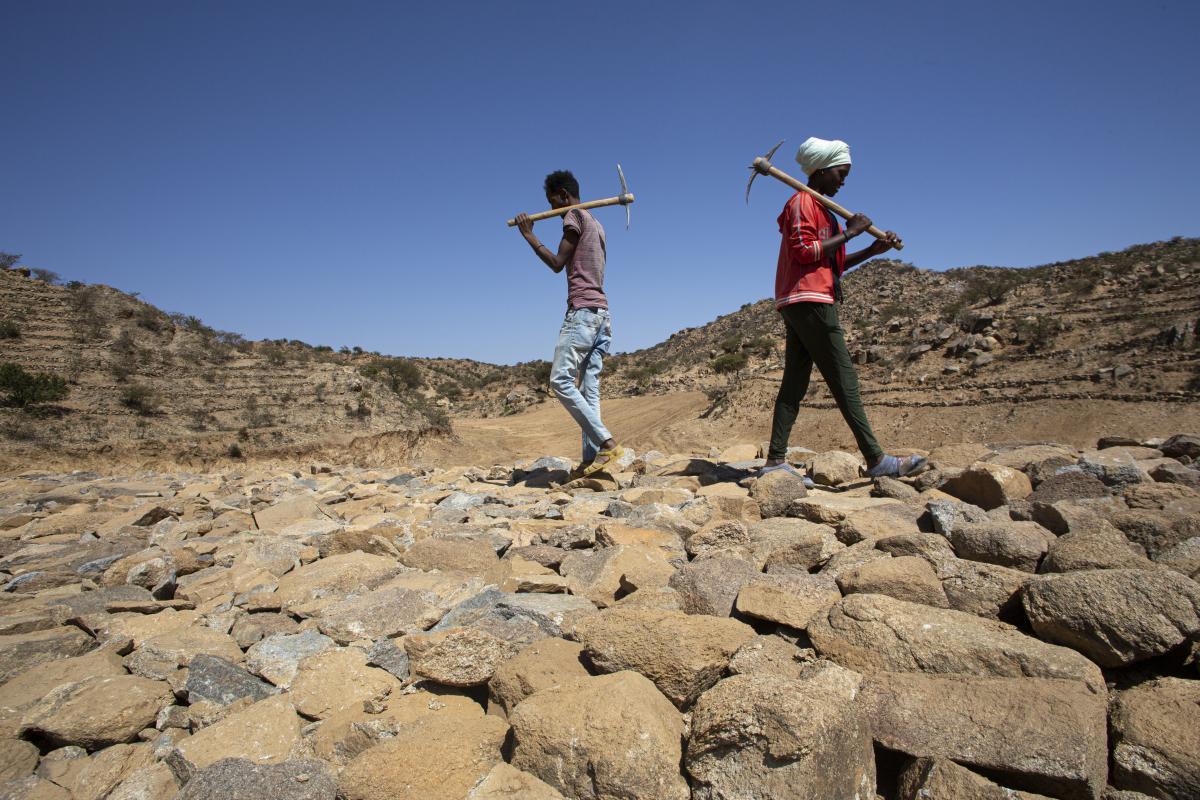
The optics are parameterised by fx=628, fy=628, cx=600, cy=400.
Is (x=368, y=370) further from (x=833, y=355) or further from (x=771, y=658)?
(x=771, y=658)

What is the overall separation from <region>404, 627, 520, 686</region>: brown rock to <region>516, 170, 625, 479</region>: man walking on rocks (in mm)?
2875

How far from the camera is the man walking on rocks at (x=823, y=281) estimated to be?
3.75 metres

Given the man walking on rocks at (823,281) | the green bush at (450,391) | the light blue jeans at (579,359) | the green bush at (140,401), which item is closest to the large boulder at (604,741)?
the man walking on rocks at (823,281)

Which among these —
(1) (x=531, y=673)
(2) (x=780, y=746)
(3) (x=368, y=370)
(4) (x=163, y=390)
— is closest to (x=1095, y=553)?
(2) (x=780, y=746)

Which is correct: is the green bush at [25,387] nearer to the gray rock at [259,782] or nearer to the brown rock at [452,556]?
the brown rock at [452,556]

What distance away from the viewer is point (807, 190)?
3.90m

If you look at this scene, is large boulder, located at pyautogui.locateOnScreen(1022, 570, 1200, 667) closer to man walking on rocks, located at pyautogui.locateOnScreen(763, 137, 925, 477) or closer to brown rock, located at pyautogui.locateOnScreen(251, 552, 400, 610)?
man walking on rocks, located at pyautogui.locateOnScreen(763, 137, 925, 477)

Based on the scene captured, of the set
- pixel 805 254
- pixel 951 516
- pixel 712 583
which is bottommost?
pixel 712 583

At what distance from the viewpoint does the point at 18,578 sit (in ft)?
9.30

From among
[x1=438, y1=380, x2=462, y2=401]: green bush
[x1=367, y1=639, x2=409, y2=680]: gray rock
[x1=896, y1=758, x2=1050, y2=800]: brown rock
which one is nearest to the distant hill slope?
[x1=367, y1=639, x2=409, y2=680]: gray rock

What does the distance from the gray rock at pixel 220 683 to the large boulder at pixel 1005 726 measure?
167cm

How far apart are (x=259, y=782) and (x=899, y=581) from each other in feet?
5.71

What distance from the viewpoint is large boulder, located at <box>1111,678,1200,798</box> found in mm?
1184

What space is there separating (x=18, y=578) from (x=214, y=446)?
335 inches
